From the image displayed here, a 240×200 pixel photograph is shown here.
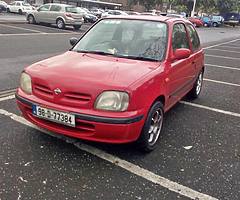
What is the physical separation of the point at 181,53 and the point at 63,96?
73.8 inches

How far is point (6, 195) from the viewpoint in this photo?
111 inches

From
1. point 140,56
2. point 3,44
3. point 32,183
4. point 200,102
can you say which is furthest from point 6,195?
point 3,44

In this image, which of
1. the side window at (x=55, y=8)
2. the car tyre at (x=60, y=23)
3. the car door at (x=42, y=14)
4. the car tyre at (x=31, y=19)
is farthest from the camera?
the car tyre at (x=31, y=19)

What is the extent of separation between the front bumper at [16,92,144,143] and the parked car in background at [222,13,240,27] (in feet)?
190

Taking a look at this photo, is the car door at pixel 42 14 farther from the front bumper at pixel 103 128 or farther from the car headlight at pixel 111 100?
the car headlight at pixel 111 100

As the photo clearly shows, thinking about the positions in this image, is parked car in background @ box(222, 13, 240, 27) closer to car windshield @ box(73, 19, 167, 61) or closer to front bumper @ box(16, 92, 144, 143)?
car windshield @ box(73, 19, 167, 61)

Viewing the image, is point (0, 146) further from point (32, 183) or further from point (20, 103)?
point (32, 183)

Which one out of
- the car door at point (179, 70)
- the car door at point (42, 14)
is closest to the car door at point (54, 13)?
the car door at point (42, 14)

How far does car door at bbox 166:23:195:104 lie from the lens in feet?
14.1

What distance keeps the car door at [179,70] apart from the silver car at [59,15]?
17.1 metres

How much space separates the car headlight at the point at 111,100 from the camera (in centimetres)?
323

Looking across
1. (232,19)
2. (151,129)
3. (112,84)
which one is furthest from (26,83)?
(232,19)

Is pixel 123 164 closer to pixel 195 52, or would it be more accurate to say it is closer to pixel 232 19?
pixel 195 52

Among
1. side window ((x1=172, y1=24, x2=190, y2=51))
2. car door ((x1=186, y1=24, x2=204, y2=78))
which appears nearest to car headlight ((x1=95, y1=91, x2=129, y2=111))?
side window ((x1=172, y1=24, x2=190, y2=51))
